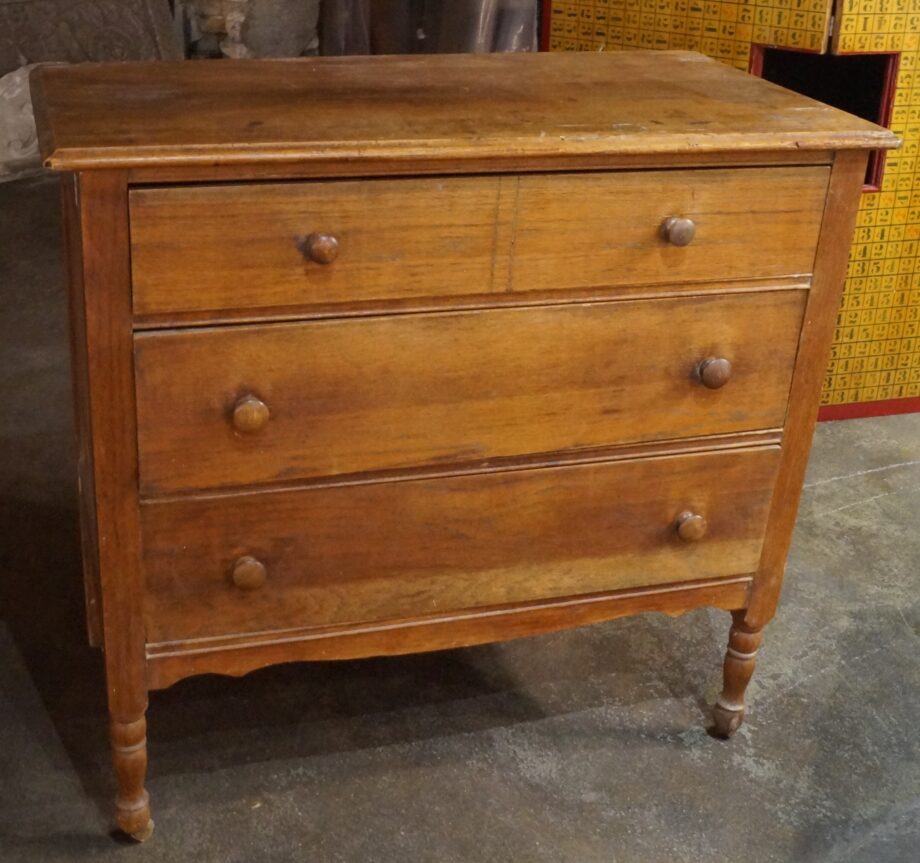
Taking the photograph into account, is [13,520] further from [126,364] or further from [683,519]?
[683,519]

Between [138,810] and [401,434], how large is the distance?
693mm

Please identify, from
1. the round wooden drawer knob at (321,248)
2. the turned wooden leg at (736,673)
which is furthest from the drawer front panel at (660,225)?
the turned wooden leg at (736,673)

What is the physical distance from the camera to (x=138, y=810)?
195 cm

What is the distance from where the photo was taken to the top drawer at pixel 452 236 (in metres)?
1.62

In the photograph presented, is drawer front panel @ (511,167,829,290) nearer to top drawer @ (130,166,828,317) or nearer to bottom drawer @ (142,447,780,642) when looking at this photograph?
top drawer @ (130,166,828,317)

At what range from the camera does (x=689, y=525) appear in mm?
2016

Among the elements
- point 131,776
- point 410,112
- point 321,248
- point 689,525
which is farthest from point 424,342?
point 131,776

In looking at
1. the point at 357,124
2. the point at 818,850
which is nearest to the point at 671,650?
the point at 818,850

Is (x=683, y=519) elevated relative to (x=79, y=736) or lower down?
elevated

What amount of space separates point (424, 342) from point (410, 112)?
1.02 ft

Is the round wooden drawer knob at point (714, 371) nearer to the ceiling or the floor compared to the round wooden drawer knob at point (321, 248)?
nearer to the floor

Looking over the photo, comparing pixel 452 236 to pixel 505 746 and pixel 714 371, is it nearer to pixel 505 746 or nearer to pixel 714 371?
pixel 714 371

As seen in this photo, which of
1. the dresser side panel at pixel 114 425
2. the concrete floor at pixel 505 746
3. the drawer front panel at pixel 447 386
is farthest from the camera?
the concrete floor at pixel 505 746

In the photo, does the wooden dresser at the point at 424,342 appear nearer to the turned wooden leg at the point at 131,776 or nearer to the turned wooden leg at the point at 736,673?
the turned wooden leg at the point at 131,776
